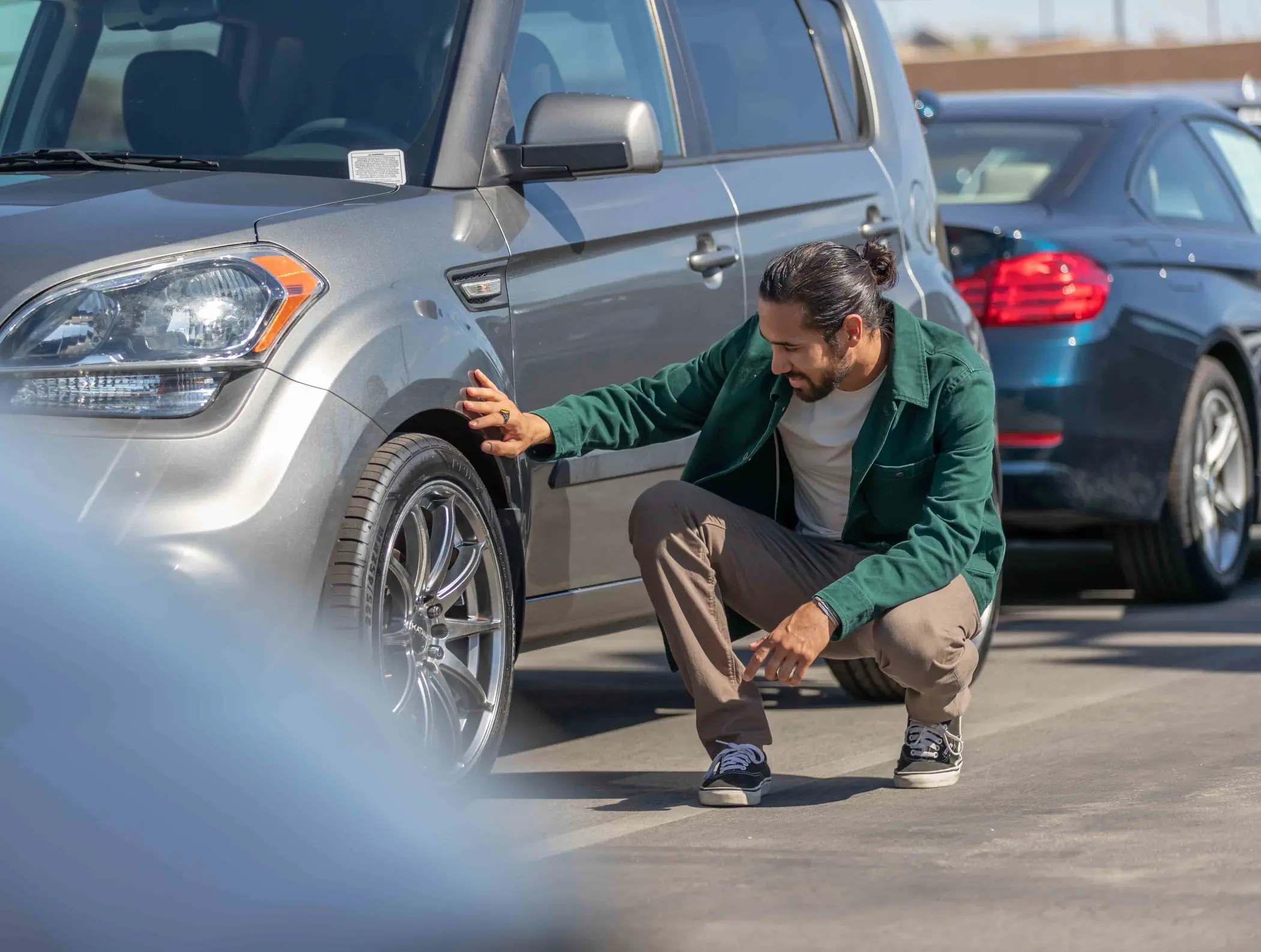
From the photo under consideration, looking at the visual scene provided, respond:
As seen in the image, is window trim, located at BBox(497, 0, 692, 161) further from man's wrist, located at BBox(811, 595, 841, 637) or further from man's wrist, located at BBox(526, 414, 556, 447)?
man's wrist, located at BBox(811, 595, 841, 637)

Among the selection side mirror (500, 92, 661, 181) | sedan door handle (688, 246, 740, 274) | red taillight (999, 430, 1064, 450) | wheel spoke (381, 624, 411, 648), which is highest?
side mirror (500, 92, 661, 181)

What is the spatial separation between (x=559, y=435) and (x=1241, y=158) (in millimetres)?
4692

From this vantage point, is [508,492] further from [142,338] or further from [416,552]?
[142,338]

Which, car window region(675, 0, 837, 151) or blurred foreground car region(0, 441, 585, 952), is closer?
blurred foreground car region(0, 441, 585, 952)

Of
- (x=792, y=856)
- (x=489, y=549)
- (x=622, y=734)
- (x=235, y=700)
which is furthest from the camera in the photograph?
(x=622, y=734)

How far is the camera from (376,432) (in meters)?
3.89

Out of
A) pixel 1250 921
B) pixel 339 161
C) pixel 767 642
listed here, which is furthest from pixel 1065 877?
pixel 339 161

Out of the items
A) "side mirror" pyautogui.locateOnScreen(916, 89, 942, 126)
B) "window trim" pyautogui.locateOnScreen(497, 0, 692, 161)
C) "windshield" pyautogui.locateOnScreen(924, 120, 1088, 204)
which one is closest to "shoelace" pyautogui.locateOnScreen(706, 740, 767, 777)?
"window trim" pyautogui.locateOnScreen(497, 0, 692, 161)

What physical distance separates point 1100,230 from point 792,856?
3628mm

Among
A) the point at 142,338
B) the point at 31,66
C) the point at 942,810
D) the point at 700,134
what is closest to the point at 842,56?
the point at 700,134

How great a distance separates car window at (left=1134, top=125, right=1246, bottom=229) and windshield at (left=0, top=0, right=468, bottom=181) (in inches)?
137

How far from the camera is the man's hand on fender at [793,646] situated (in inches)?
160

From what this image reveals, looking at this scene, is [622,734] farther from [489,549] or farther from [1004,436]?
[1004,436]

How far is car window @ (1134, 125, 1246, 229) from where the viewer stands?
24.0ft
